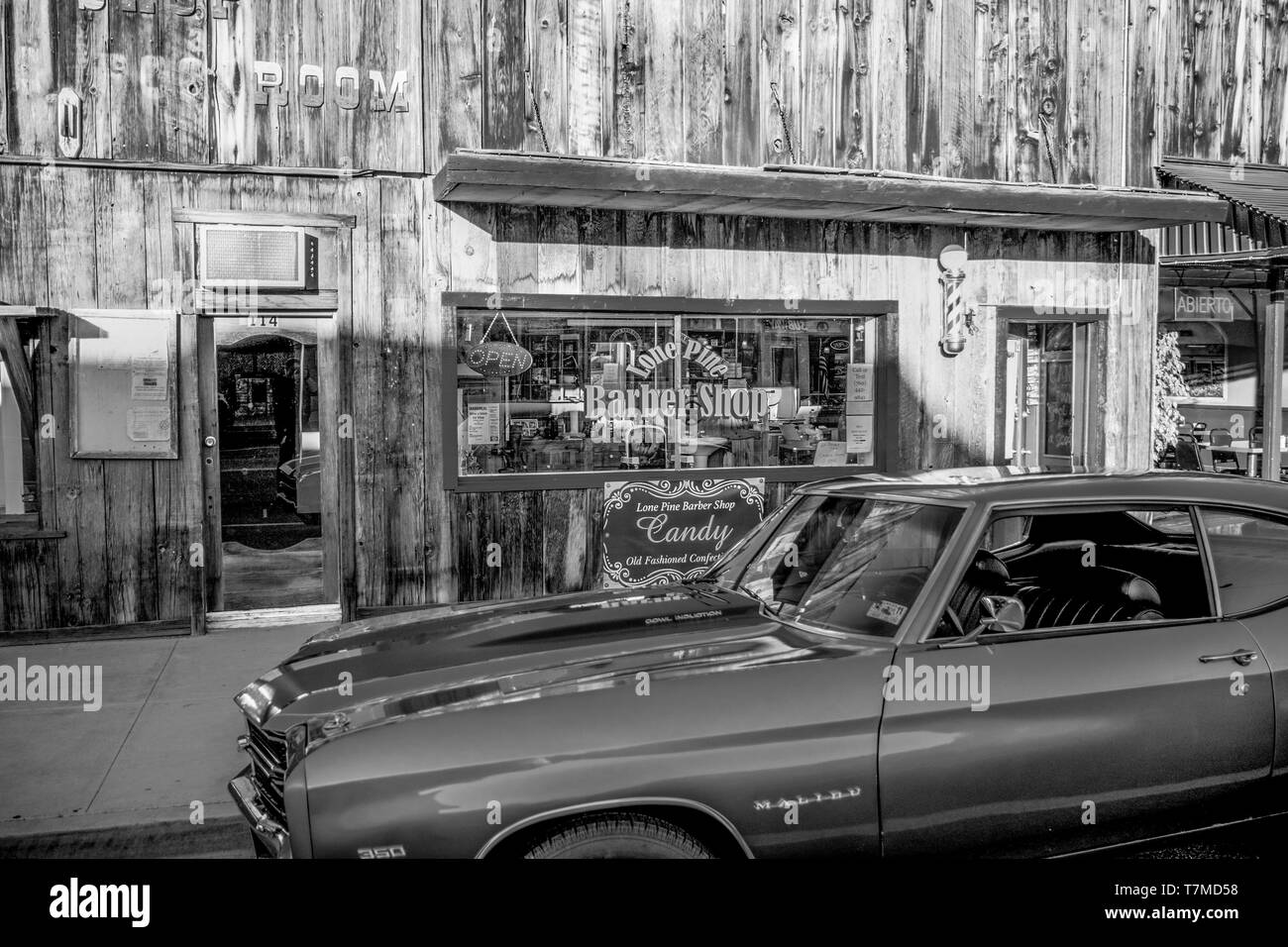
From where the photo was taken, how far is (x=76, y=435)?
7.92 metres

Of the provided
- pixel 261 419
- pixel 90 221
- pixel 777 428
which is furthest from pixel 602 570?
pixel 90 221

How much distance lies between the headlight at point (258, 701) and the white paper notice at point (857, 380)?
6.62 m

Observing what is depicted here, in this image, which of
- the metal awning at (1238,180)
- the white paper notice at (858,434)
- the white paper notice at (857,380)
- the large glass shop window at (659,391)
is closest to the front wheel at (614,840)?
the large glass shop window at (659,391)

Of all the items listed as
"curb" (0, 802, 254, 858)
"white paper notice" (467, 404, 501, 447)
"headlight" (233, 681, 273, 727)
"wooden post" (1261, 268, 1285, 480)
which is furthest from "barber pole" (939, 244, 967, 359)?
"headlight" (233, 681, 273, 727)

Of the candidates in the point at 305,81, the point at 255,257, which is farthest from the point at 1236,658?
the point at 305,81

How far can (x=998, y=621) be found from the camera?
3.45 meters

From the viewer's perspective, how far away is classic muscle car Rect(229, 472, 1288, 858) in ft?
9.72

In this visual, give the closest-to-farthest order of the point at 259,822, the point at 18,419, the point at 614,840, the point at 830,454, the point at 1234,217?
the point at 614,840, the point at 259,822, the point at 18,419, the point at 830,454, the point at 1234,217

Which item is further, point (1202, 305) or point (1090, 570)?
point (1202, 305)

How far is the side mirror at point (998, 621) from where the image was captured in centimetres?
345

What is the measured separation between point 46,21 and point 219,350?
2.53 meters

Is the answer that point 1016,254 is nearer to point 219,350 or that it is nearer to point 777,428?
point 777,428

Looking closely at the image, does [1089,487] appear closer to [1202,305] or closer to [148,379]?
[148,379]

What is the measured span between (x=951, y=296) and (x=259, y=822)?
790 cm
